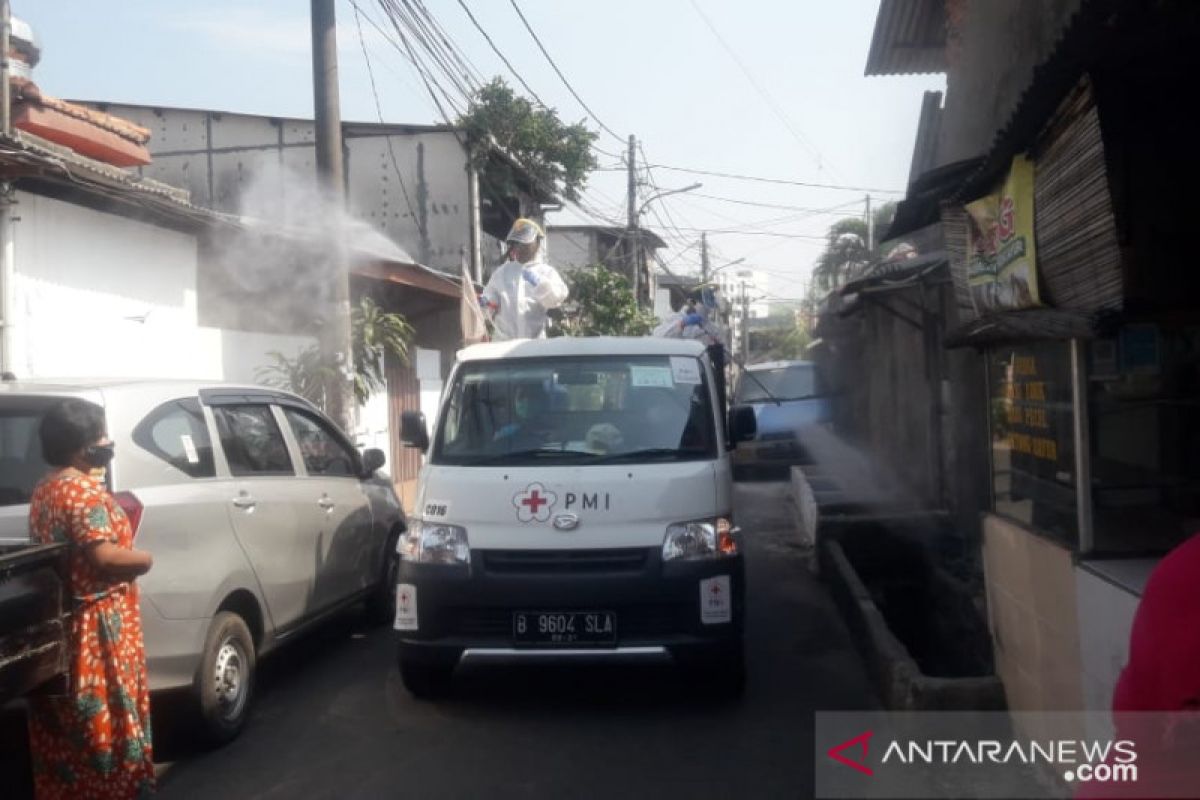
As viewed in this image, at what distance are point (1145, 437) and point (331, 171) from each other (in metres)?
7.71

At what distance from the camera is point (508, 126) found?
71.4ft

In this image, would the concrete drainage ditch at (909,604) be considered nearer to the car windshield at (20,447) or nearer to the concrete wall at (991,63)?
the concrete wall at (991,63)

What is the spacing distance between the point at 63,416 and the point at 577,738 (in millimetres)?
2908

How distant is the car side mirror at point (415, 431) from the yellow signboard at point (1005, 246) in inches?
130

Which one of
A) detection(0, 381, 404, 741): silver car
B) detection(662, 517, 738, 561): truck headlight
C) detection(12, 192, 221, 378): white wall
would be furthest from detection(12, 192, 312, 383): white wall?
detection(662, 517, 738, 561): truck headlight

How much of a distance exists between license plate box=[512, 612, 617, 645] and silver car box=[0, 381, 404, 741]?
149 cm

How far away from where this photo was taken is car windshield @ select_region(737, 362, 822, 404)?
19.4 m

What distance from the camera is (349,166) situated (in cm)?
2120

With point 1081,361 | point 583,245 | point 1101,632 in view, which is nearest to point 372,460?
point 1081,361

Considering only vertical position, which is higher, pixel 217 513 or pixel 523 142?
pixel 523 142

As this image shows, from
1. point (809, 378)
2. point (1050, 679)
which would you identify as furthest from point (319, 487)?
point (809, 378)

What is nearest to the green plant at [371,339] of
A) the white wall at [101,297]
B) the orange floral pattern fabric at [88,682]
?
the white wall at [101,297]

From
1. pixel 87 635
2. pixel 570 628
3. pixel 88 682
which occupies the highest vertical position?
pixel 87 635

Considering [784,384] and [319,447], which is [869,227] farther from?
[319,447]
